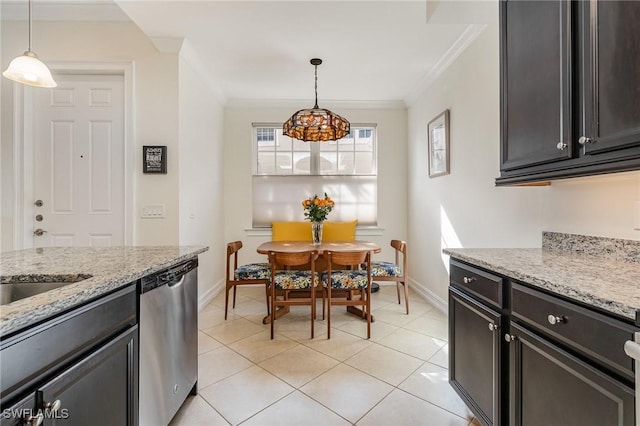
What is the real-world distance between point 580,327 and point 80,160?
11.9 feet

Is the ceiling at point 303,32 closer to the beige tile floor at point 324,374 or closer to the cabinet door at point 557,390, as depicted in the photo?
the cabinet door at point 557,390

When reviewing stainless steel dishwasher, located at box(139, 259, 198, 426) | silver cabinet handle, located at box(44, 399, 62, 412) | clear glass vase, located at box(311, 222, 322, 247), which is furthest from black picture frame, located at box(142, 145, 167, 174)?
silver cabinet handle, located at box(44, 399, 62, 412)

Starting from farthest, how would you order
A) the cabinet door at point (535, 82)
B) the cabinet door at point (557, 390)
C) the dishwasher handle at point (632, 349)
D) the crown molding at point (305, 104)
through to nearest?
the crown molding at point (305, 104) < the cabinet door at point (535, 82) < the cabinet door at point (557, 390) < the dishwasher handle at point (632, 349)

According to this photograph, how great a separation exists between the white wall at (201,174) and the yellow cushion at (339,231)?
1496 mm

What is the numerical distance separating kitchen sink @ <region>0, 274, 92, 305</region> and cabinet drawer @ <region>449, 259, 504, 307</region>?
1635 mm

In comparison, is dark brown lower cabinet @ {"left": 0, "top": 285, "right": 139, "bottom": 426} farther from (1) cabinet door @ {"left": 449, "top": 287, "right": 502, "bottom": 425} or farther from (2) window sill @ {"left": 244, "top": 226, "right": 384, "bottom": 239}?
(2) window sill @ {"left": 244, "top": 226, "right": 384, "bottom": 239}

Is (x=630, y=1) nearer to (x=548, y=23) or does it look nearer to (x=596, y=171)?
Answer: (x=548, y=23)

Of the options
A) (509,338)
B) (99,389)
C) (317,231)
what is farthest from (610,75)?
(317,231)

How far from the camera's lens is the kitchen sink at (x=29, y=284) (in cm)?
114

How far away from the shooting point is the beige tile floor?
1.67 metres

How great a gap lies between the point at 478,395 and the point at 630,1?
165 cm

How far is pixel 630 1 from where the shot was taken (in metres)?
1.00

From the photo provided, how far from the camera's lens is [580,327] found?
90cm

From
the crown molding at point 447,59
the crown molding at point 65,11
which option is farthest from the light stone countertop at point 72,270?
the crown molding at point 447,59
